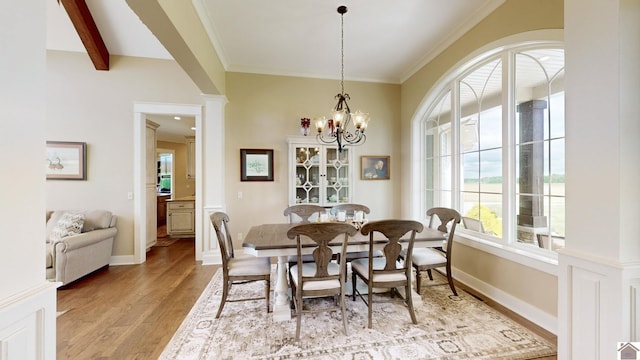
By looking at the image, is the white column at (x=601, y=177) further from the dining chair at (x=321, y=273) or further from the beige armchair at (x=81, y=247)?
the beige armchair at (x=81, y=247)

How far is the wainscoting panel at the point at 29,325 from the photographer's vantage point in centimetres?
88

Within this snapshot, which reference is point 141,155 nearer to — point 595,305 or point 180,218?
point 180,218

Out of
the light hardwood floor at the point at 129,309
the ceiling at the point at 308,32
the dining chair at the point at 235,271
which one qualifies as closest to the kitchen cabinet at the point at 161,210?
the light hardwood floor at the point at 129,309

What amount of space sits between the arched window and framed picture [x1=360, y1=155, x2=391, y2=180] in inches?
46.8

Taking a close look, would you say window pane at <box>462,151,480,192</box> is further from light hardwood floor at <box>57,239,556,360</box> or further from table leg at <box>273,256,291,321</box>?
table leg at <box>273,256,291,321</box>

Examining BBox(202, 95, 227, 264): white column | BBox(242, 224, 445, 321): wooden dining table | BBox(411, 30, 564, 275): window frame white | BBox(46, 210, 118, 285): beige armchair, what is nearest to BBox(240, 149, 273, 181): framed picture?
BBox(202, 95, 227, 264): white column

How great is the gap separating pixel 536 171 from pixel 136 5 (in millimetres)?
3728

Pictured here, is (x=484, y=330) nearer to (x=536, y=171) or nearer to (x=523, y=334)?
(x=523, y=334)

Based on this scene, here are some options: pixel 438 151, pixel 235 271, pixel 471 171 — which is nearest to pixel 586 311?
pixel 471 171

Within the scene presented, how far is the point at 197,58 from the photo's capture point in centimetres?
274

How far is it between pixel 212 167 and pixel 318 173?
1.75 metres

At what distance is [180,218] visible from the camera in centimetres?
587

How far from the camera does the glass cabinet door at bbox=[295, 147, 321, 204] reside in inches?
172

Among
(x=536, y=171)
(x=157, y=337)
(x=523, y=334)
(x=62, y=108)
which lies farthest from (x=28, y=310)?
(x=62, y=108)
